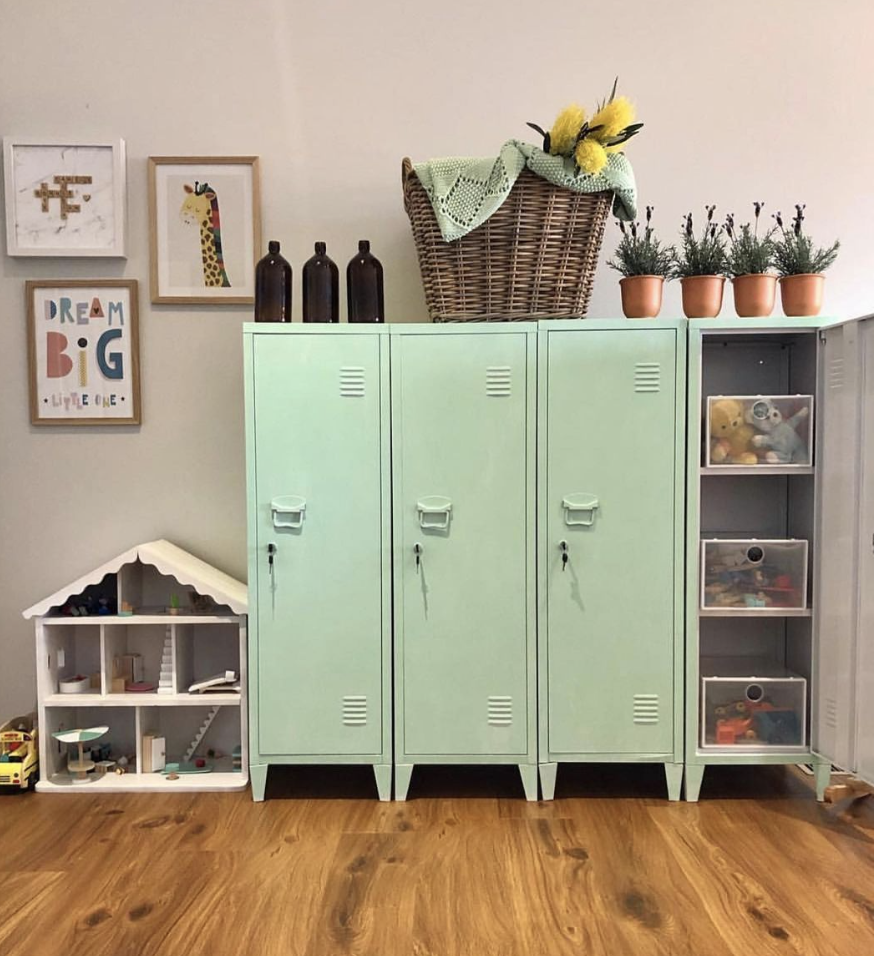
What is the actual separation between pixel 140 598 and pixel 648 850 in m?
1.73

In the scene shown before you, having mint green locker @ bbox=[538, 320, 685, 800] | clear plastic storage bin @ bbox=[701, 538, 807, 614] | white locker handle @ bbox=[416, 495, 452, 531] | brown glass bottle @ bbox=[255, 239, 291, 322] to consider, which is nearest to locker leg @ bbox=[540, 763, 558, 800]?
mint green locker @ bbox=[538, 320, 685, 800]

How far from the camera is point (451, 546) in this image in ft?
8.09

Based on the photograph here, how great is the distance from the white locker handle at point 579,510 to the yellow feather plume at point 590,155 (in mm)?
869

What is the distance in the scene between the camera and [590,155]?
7.45 feet

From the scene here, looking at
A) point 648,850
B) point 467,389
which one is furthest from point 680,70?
point 648,850

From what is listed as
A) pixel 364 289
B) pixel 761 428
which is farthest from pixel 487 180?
pixel 761 428

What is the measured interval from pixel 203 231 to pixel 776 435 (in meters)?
1.88

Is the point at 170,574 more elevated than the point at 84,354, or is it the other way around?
the point at 84,354

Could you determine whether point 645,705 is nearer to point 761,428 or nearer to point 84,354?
point 761,428

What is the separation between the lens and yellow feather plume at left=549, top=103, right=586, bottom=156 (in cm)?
229

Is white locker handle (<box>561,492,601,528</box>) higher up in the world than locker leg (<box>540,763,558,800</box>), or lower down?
higher up

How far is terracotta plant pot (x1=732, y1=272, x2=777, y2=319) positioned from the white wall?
0.37 metres

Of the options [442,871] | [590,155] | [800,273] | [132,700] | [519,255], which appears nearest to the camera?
[442,871]

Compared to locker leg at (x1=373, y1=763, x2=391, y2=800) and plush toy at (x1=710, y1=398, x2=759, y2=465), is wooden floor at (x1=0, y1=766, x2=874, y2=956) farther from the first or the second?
plush toy at (x1=710, y1=398, x2=759, y2=465)
